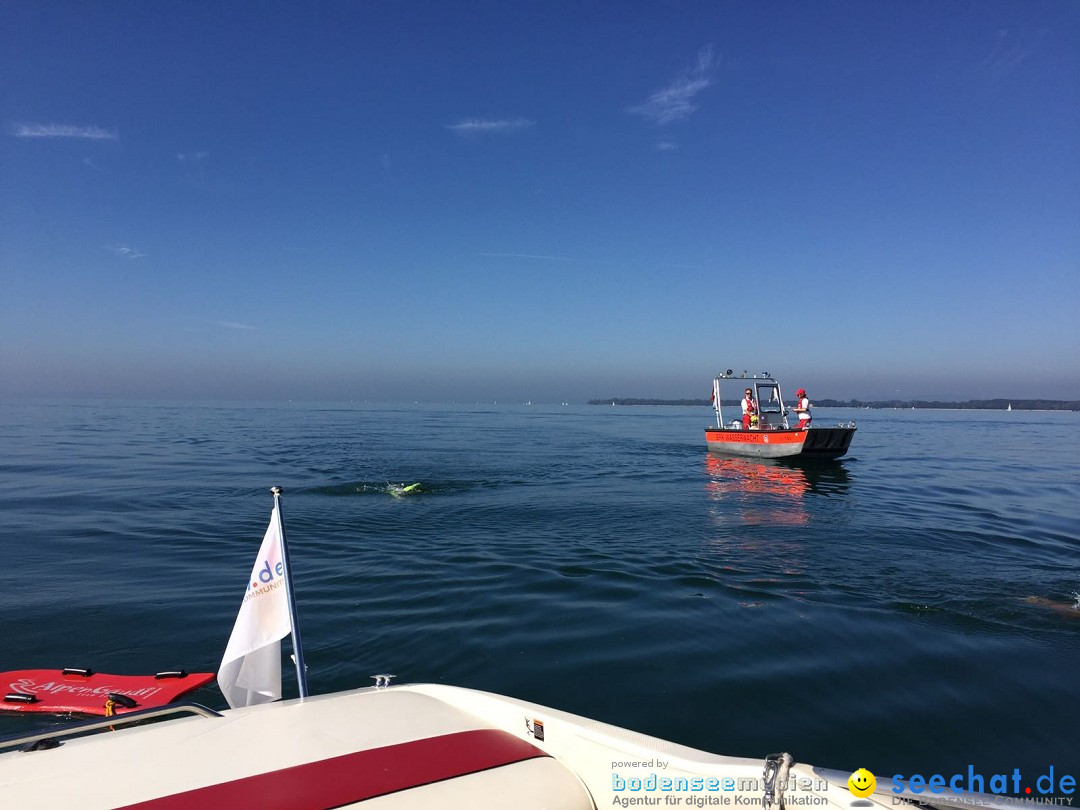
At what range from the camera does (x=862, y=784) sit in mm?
2459

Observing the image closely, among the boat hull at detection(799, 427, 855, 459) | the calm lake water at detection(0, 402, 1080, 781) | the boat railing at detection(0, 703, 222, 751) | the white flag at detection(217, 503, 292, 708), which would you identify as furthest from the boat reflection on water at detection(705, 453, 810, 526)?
the boat railing at detection(0, 703, 222, 751)

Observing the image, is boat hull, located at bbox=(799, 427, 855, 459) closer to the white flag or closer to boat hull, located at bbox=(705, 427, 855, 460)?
boat hull, located at bbox=(705, 427, 855, 460)

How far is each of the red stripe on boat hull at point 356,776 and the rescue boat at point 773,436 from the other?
23526 millimetres

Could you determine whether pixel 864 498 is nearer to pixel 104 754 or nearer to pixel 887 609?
pixel 887 609

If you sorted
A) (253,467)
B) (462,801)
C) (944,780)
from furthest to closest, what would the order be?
(253,467)
(944,780)
(462,801)

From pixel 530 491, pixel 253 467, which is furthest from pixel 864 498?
pixel 253 467

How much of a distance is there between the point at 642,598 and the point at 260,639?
552 centimetres

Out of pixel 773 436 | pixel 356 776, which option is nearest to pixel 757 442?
pixel 773 436

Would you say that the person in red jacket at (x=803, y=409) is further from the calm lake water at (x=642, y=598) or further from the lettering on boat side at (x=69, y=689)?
the lettering on boat side at (x=69, y=689)

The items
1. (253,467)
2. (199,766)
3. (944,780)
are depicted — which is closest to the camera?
(199,766)

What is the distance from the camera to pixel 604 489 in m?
18.4

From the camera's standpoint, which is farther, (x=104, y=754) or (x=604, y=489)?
(x=604, y=489)

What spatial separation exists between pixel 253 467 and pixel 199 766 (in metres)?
22.0

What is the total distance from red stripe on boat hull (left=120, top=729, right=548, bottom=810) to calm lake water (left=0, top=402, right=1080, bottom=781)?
2425 mm
